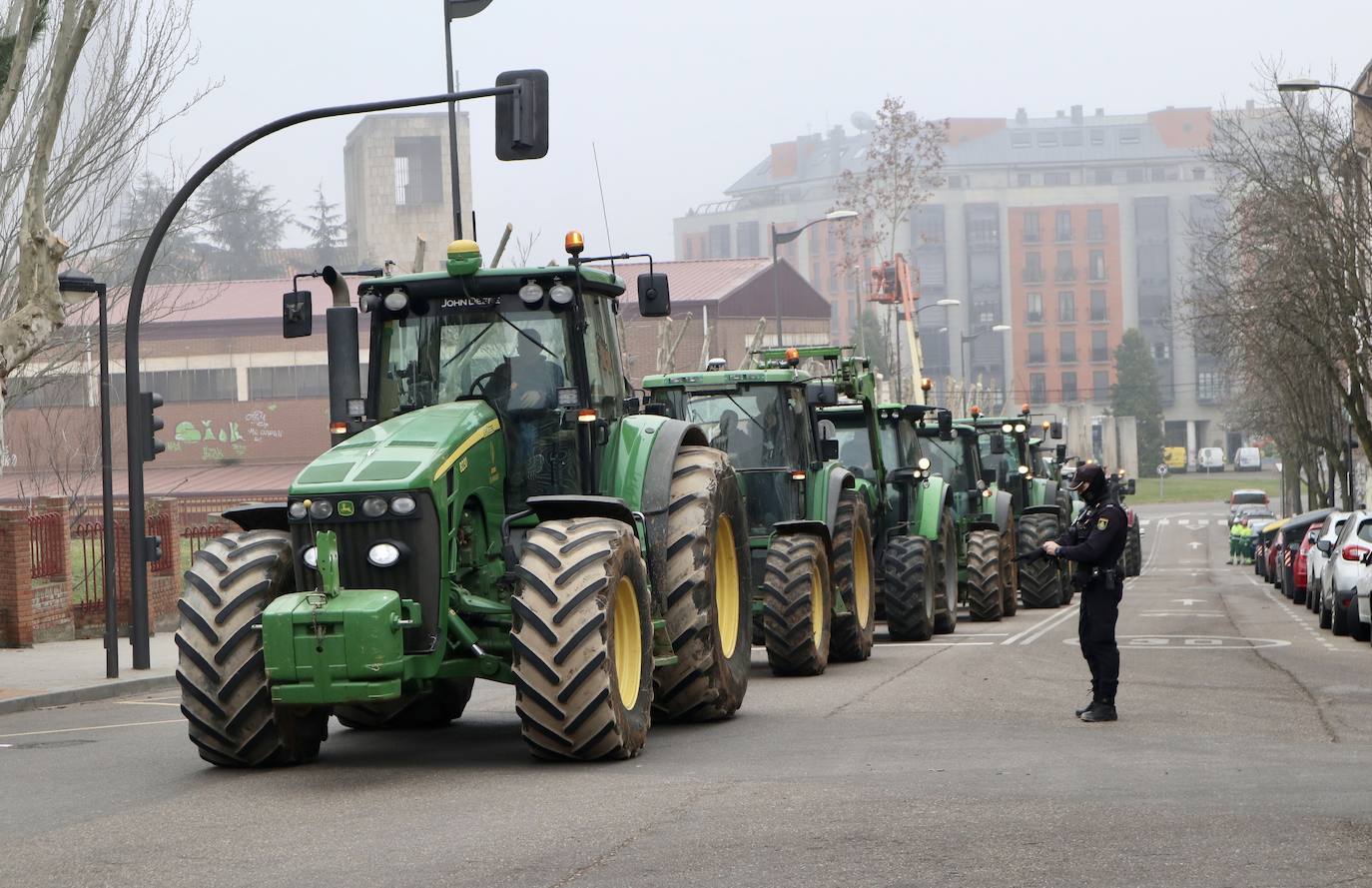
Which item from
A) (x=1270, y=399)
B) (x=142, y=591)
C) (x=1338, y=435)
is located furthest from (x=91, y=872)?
(x=1270, y=399)

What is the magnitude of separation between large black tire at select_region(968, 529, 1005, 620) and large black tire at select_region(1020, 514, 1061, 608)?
4325mm

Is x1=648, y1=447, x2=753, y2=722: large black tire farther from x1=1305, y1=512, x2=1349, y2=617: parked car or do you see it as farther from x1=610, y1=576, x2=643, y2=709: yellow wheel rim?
x1=1305, y1=512, x2=1349, y2=617: parked car

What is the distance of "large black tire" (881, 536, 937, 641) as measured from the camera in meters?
21.2

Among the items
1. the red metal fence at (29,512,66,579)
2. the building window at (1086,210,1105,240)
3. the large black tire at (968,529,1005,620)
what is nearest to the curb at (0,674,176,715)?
the red metal fence at (29,512,66,579)

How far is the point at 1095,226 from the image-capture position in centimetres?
15862

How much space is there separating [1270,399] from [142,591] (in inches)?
1635

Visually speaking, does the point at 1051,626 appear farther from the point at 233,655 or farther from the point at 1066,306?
the point at 1066,306

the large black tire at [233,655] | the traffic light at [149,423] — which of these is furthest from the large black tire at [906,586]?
the large black tire at [233,655]

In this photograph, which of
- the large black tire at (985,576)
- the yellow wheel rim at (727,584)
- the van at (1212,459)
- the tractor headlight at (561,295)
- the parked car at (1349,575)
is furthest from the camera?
the van at (1212,459)

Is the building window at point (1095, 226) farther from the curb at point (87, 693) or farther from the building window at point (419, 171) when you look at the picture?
the curb at point (87, 693)

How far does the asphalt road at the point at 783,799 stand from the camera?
7574 millimetres

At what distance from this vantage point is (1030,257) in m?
159

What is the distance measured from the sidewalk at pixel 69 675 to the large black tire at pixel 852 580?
7.06 metres

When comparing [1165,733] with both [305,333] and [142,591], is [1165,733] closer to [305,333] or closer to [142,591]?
[305,333]
